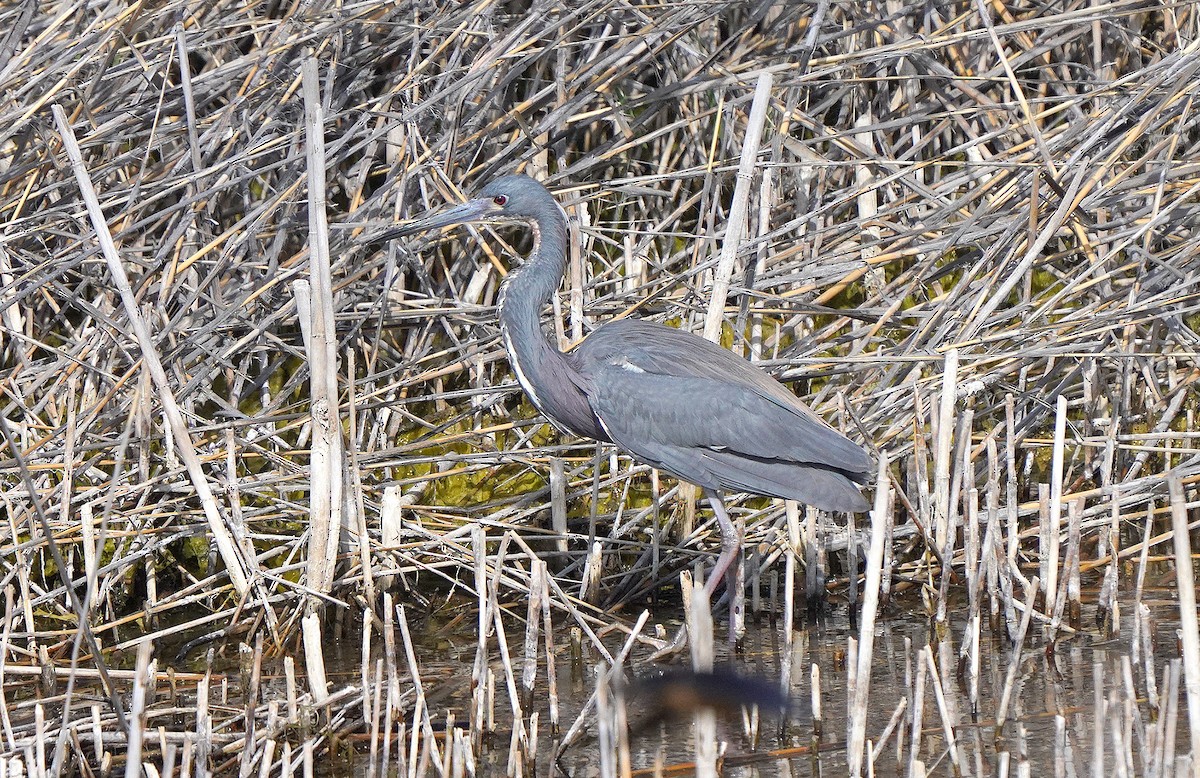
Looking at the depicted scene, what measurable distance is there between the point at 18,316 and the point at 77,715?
6.64ft

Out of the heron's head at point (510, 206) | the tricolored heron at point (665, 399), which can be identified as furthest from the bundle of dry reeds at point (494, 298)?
the heron's head at point (510, 206)

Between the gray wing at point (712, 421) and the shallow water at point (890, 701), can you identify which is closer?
the shallow water at point (890, 701)

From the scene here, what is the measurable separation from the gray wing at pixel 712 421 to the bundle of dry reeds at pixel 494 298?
0.28m

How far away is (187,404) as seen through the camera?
16.8 ft

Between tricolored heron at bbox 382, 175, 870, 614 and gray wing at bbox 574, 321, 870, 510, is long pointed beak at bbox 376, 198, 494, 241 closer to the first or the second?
tricolored heron at bbox 382, 175, 870, 614

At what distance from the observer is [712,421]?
14.2 ft

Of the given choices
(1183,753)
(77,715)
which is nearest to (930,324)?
(1183,753)

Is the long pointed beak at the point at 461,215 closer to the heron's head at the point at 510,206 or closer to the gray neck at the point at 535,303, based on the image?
the heron's head at the point at 510,206

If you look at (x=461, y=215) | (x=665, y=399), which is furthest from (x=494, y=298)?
(x=665, y=399)

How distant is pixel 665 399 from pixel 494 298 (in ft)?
5.39

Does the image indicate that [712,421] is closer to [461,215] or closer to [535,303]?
[535,303]

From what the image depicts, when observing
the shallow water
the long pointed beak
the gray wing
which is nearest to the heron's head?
the long pointed beak

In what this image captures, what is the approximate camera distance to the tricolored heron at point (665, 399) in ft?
13.9

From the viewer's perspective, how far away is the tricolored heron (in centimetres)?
423
